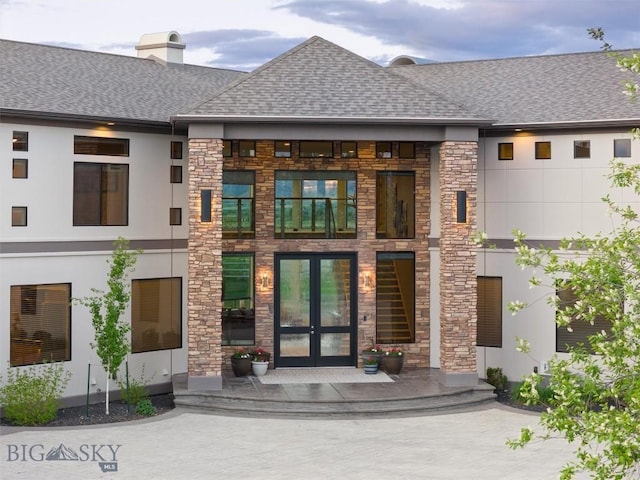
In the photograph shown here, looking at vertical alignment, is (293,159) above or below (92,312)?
above

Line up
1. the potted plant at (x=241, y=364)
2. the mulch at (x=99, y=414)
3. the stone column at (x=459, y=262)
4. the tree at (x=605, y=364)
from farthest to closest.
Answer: the potted plant at (x=241, y=364), the stone column at (x=459, y=262), the mulch at (x=99, y=414), the tree at (x=605, y=364)

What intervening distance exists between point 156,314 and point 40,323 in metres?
3.00

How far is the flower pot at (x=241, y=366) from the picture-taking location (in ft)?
73.0

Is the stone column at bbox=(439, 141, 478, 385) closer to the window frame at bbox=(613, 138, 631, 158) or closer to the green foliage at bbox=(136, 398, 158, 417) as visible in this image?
the window frame at bbox=(613, 138, 631, 158)

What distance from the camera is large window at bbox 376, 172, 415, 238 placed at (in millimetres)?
23641

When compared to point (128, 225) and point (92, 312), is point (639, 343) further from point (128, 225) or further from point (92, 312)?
point (128, 225)

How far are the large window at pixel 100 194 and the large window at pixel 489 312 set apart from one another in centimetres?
855

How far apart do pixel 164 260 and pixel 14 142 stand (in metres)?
4.48

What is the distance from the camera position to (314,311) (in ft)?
76.4

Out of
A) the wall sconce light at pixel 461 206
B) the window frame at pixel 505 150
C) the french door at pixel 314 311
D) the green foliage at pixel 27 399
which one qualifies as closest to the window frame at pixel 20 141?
the green foliage at pixel 27 399

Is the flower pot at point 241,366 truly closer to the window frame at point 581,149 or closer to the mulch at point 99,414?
the mulch at point 99,414

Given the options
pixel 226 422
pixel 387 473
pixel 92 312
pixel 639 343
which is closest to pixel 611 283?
pixel 639 343

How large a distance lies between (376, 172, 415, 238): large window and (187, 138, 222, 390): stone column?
4.80 metres

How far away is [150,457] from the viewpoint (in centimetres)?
1598
